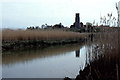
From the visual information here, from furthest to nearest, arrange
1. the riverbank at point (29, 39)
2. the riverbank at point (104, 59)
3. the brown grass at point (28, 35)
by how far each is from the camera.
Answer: the brown grass at point (28, 35)
the riverbank at point (29, 39)
the riverbank at point (104, 59)

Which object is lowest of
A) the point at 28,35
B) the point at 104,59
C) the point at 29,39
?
the point at 104,59

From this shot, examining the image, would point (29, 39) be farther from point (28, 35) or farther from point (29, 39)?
point (28, 35)

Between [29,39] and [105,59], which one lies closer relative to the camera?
[105,59]

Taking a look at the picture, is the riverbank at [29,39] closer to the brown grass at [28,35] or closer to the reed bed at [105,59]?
the brown grass at [28,35]

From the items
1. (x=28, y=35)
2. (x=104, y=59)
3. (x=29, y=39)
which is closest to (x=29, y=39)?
(x=29, y=39)

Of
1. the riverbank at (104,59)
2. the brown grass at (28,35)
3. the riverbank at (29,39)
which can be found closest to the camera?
the riverbank at (104,59)

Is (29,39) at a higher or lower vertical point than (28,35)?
lower

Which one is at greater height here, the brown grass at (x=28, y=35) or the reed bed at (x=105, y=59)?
the brown grass at (x=28, y=35)

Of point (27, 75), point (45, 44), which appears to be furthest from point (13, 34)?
point (27, 75)

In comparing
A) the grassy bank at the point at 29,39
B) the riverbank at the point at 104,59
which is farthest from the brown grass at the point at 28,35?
the riverbank at the point at 104,59

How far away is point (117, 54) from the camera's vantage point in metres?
1.76

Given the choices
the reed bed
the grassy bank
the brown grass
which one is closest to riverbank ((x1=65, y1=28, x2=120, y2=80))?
the reed bed

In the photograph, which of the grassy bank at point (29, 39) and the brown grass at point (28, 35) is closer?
the grassy bank at point (29, 39)

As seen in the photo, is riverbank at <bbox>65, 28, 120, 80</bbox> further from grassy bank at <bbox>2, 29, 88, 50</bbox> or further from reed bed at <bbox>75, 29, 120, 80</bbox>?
grassy bank at <bbox>2, 29, 88, 50</bbox>
